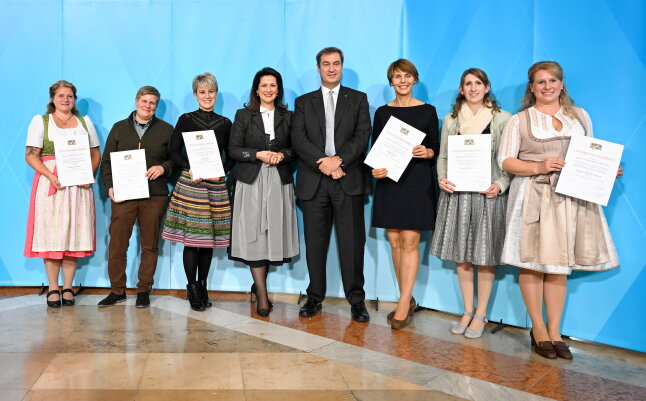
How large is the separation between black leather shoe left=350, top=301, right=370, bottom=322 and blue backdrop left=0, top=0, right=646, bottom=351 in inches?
16.1

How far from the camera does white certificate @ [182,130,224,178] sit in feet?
12.1

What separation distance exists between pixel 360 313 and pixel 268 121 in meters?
1.54

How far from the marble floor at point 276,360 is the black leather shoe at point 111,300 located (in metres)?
0.07

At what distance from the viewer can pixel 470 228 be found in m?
3.34

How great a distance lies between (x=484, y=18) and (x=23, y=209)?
158 inches

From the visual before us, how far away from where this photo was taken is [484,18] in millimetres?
3639

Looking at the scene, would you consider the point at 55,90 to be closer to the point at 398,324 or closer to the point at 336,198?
the point at 336,198

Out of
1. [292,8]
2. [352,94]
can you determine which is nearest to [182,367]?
[352,94]

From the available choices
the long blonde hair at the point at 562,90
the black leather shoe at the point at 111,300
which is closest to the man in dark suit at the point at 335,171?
the long blonde hair at the point at 562,90

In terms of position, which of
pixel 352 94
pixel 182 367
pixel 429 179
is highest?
pixel 352 94

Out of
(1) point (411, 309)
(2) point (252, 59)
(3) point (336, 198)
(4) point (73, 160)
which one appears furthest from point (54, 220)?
(1) point (411, 309)

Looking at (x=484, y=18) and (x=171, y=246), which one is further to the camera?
(x=171, y=246)

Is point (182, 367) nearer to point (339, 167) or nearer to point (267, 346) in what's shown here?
point (267, 346)

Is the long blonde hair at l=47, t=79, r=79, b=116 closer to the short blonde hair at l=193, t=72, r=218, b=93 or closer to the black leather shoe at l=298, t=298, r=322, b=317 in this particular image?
the short blonde hair at l=193, t=72, r=218, b=93
